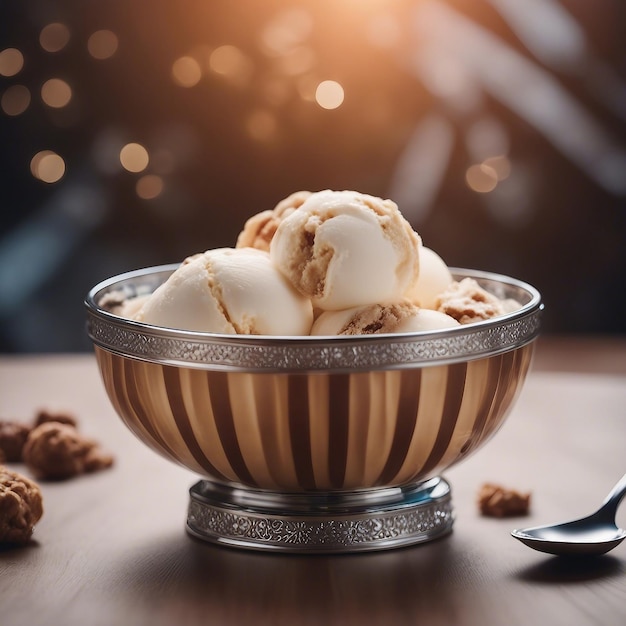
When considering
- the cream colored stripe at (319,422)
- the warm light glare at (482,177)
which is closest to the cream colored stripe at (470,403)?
the cream colored stripe at (319,422)

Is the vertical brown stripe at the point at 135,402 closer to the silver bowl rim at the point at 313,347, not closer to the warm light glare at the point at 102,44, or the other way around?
the silver bowl rim at the point at 313,347

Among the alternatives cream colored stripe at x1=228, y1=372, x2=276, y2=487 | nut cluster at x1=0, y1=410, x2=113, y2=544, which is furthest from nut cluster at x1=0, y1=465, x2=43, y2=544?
cream colored stripe at x1=228, y1=372, x2=276, y2=487

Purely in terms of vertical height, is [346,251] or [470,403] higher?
[346,251]

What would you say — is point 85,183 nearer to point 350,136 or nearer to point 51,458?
point 350,136

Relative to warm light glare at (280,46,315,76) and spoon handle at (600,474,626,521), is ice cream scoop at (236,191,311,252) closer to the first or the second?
spoon handle at (600,474,626,521)

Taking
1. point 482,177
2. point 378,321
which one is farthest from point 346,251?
point 482,177

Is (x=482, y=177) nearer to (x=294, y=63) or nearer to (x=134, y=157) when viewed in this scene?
(x=294, y=63)
